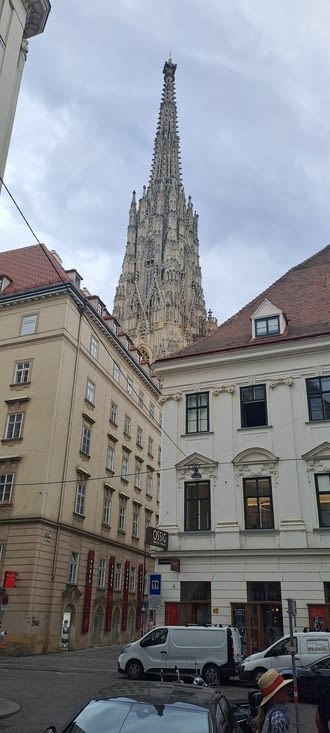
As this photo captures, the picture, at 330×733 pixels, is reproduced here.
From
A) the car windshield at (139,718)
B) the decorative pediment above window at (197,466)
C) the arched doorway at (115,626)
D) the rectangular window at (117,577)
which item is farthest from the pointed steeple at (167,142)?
the car windshield at (139,718)

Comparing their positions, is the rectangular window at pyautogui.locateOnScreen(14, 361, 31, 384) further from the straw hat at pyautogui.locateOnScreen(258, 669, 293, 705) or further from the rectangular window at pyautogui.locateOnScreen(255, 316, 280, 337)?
the straw hat at pyautogui.locateOnScreen(258, 669, 293, 705)

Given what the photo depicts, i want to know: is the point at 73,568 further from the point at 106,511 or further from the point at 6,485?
the point at 6,485

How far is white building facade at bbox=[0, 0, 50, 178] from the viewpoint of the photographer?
1583 centimetres

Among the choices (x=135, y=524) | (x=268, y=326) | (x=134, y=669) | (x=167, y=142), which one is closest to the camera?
(x=134, y=669)

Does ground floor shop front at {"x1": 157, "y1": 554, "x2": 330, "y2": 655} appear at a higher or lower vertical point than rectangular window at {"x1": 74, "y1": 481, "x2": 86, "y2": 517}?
lower

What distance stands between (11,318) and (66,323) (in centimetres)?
→ 386

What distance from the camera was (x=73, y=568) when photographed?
29953 mm

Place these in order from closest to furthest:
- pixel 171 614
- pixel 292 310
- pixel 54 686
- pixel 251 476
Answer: pixel 54 686, pixel 171 614, pixel 251 476, pixel 292 310

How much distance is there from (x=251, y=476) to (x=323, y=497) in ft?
9.31

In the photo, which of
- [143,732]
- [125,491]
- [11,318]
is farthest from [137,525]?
[143,732]

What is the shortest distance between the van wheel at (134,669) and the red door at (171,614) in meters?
3.67

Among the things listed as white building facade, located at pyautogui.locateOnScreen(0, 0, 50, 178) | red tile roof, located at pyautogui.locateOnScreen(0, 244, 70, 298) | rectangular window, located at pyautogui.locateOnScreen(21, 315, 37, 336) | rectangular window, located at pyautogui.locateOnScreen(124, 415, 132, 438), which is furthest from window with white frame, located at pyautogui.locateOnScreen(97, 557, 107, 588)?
white building facade, located at pyautogui.locateOnScreen(0, 0, 50, 178)

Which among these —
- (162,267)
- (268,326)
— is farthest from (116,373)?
(162,267)

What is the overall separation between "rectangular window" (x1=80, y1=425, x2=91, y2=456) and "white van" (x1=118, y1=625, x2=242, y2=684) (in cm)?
1543
